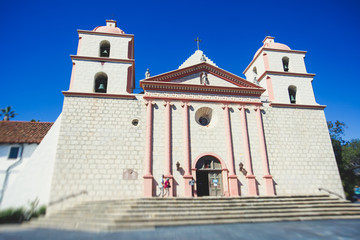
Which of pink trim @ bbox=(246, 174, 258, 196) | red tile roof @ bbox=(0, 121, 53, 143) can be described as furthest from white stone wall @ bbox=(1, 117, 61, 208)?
pink trim @ bbox=(246, 174, 258, 196)

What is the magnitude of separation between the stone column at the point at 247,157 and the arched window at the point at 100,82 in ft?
32.3

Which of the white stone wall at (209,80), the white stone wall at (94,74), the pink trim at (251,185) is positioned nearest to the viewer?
the pink trim at (251,185)

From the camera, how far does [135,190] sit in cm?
1307

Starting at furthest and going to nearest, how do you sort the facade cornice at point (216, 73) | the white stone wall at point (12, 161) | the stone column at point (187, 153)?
the facade cornice at point (216, 73) → the white stone wall at point (12, 161) → the stone column at point (187, 153)

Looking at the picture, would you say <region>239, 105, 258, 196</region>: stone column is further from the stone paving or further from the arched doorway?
the stone paving

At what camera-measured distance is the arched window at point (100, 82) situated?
51.9ft

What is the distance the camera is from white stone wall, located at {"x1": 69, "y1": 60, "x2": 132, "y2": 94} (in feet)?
50.4

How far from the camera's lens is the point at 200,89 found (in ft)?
53.6

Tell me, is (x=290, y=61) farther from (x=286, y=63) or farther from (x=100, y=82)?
(x=100, y=82)

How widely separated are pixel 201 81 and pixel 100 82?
23.9 feet

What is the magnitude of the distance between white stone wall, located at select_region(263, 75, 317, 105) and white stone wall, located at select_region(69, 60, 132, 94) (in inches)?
440

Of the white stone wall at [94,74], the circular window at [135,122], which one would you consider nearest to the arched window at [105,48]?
the white stone wall at [94,74]

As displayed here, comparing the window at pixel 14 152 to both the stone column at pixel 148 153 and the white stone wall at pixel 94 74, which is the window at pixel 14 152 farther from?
the stone column at pixel 148 153

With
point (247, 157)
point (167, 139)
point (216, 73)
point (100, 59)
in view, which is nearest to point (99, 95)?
point (100, 59)
